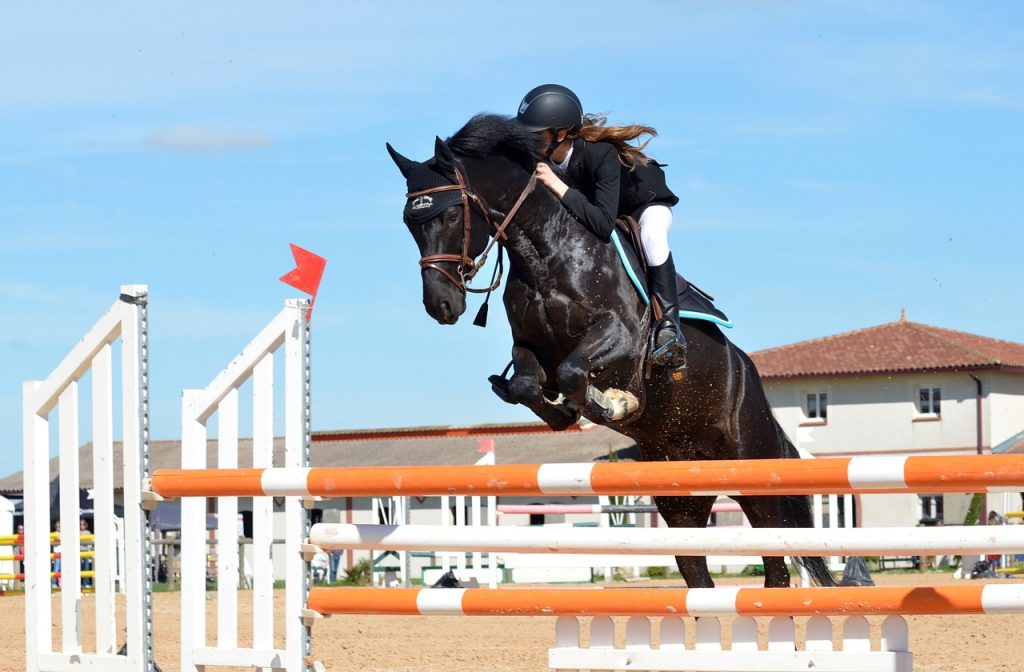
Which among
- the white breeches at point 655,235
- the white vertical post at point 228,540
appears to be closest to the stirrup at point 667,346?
the white breeches at point 655,235

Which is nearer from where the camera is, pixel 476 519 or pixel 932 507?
pixel 476 519

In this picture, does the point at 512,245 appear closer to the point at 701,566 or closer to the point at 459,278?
the point at 459,278

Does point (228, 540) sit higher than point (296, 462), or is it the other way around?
point (296, 462)

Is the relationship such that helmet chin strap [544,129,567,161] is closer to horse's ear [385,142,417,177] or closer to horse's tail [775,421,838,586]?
horse's ear [385,142,417,177]

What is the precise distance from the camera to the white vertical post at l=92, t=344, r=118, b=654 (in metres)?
4.30

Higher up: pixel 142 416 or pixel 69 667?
pixel 142 416

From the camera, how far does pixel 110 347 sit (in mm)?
4344

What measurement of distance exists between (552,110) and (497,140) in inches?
9.8

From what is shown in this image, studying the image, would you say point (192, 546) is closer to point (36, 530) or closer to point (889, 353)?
point (36, 530)

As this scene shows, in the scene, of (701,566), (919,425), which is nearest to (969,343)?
(919,425)

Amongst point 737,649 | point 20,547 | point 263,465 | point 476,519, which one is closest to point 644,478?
point 737,649

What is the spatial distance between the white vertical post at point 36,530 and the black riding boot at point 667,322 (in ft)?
7.36

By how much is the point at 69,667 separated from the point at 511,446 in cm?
3290

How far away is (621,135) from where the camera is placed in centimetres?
553
